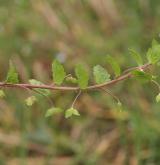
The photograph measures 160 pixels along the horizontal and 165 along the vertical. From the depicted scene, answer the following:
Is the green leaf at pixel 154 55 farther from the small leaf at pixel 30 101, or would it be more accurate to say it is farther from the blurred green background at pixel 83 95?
the blurred green background at pixel 83 95

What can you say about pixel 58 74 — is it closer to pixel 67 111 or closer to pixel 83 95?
pixel 67 111

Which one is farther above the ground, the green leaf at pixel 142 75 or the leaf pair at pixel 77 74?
the leaf pair at pixel 77 74

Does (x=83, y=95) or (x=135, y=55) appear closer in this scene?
(x=135, y=55)

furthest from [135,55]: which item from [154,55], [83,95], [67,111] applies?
[83,95]

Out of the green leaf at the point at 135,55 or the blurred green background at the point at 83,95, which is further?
the blurred green background at the point at 83,95

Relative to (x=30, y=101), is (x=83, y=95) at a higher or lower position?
higher

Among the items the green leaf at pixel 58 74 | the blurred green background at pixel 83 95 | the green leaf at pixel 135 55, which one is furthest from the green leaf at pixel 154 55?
the blurred green background at pixel 83 95

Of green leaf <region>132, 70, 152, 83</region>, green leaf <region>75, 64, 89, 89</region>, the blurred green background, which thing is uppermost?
the blurred green background

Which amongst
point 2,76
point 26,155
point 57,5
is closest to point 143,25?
point 57,5

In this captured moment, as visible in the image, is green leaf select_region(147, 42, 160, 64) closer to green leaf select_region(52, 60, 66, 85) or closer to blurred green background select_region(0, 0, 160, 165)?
green leaf select_region(52, 60, 66, 85)

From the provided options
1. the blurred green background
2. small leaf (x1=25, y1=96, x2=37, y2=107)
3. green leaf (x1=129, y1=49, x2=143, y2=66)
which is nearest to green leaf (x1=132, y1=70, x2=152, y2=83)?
green leaf (x1=129, y1=49, x2=143, y2=66)
